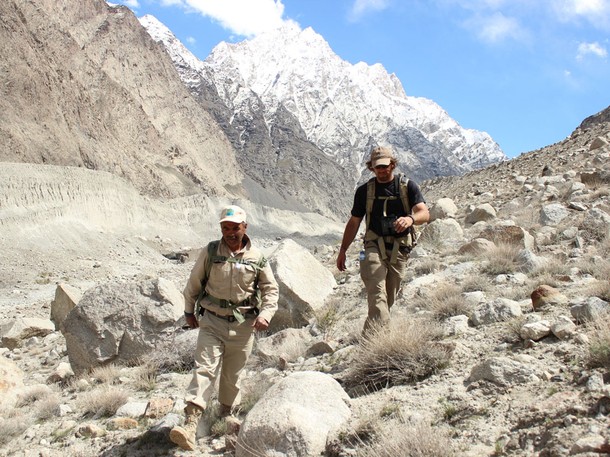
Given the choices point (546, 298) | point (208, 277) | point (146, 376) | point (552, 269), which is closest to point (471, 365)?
point (546, 298)

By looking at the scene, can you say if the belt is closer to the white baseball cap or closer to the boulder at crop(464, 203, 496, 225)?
the white baseball cap

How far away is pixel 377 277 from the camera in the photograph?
15.0 feet

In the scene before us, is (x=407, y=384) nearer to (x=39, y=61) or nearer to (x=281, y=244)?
(x=281, y=244)

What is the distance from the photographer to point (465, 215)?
1330 cm

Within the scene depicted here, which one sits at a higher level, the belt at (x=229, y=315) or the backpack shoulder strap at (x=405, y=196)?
the backpack shoulder strap at (x=405, y=196)

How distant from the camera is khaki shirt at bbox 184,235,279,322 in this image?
392cm

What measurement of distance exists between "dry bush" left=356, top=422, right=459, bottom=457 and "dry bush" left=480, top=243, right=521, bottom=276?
4.26 metres

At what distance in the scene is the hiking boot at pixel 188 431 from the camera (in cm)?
359

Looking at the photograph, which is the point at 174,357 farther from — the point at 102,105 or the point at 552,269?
the point at 102,105

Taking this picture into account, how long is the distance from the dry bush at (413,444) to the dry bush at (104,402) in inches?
118

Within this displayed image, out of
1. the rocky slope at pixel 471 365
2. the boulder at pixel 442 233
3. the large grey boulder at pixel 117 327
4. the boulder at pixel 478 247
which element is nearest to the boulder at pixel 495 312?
the rocky slope at pixel 471 365

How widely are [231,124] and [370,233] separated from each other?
176 meters

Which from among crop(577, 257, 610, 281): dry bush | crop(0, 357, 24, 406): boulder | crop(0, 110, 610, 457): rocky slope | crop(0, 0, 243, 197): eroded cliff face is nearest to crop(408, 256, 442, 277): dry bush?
crop(0, 110, 610, 457): rocky slope

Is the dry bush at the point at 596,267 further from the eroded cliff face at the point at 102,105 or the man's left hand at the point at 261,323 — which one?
the eroded cliff face at the point at 102,105
